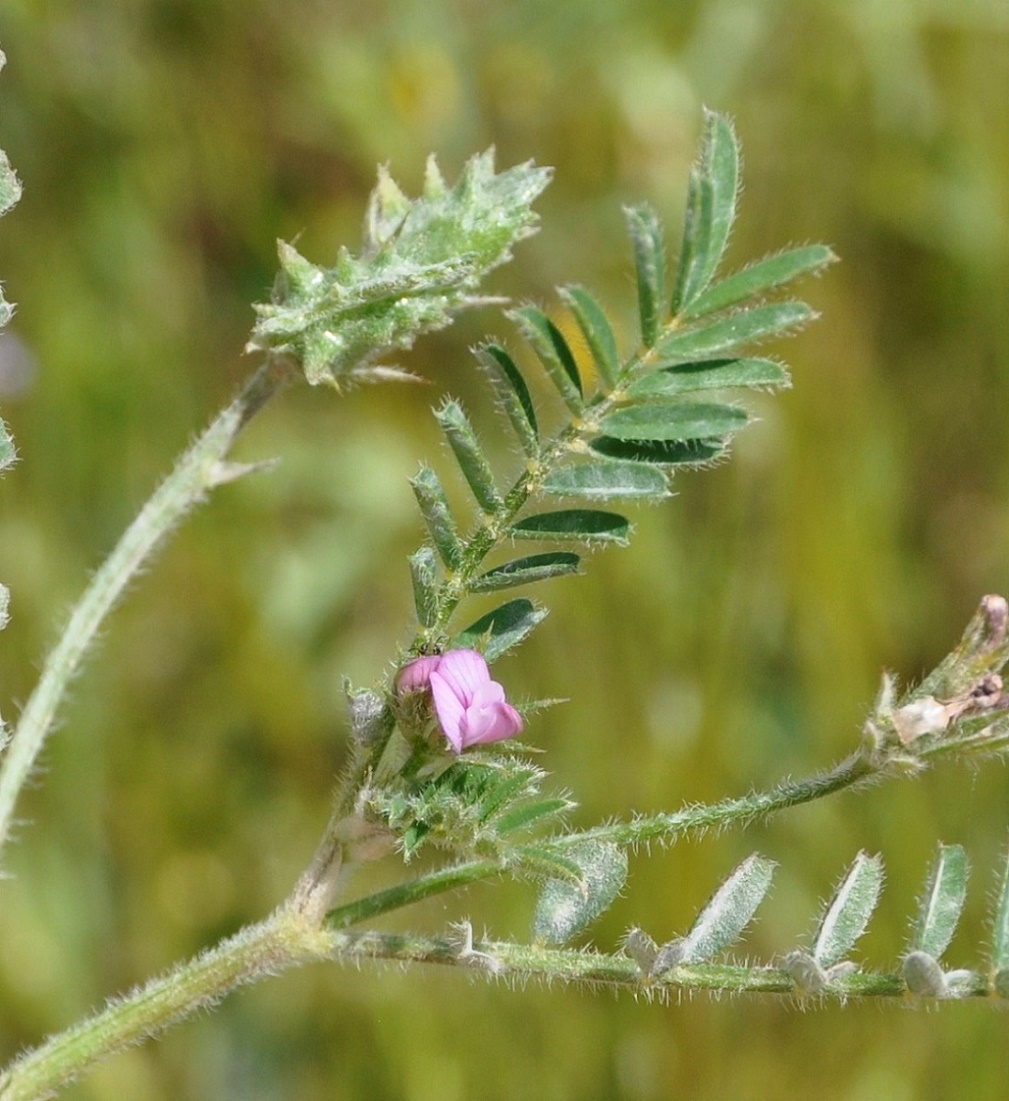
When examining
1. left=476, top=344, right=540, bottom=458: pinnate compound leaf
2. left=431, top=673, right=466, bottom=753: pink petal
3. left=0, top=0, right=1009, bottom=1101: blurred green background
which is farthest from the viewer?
left=0, top=0, right=1009, bottom=1101: blurred green background

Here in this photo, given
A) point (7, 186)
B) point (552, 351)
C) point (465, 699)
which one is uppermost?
point (7, 186)

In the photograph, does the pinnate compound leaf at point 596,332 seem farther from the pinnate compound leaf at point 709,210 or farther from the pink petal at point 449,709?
the pink petal at point 449,709

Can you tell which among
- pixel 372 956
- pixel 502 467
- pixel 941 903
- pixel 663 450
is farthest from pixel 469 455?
pixel 502 467

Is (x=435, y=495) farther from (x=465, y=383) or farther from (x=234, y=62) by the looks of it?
(x=234, y=62)

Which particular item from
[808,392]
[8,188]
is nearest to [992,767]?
[808,392]

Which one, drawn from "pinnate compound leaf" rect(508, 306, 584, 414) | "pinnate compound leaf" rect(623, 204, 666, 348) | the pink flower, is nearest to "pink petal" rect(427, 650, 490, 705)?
the pink flower

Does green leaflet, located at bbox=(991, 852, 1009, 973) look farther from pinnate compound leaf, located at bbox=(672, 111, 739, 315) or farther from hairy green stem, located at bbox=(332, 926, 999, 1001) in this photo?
pinnate compound leaf, located at bbox=(672, 111, 739, 315)

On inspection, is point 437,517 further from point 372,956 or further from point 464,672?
point 372,956
